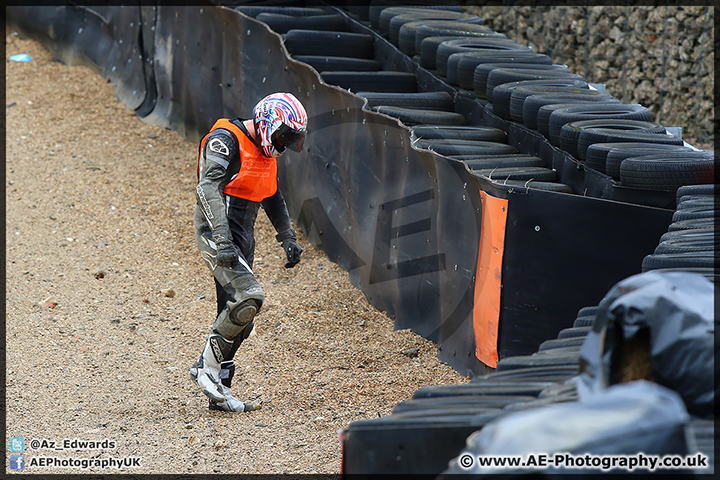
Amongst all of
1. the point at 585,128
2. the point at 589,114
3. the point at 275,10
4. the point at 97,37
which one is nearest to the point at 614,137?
the point at 585,128

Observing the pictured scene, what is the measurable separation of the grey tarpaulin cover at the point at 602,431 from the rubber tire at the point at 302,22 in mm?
8003

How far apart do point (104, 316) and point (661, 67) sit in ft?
31.3

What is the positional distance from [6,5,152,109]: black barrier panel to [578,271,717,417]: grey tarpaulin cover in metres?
10.1

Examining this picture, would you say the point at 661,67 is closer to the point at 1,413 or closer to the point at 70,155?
the point at 70,155

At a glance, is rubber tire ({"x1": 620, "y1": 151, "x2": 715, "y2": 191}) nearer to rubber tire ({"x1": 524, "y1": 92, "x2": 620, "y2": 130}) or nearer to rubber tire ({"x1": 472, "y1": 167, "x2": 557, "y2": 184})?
rubber tire ({"x1": 472, "y1": 167, "x2": 557, "y2": 184})

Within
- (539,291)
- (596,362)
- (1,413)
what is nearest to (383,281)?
(539,291)

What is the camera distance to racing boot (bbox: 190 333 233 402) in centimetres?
602

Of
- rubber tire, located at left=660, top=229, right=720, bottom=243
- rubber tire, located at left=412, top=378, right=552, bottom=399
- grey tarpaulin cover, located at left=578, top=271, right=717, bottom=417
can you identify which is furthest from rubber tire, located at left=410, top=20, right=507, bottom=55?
grey tarpaulin cover, located at left=578, top=271, right=717, bottom=417

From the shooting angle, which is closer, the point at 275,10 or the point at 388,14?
the point at 388,14

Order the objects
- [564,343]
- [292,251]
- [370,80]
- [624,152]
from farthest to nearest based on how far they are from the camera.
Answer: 1. [370,80]
2. [292,251]
3. [624,152]
4. [564,343]

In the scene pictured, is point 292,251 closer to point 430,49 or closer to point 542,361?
point 542,361

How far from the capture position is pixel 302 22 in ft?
32.5

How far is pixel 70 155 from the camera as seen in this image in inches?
440

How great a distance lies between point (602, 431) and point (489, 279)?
140 inches
